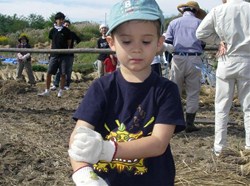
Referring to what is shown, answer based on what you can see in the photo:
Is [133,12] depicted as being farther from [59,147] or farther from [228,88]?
[59,147]

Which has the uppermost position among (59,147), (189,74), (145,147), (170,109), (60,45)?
(170,109)

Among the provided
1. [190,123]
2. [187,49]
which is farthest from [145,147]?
[190,123]

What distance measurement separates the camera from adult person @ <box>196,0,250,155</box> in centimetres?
430

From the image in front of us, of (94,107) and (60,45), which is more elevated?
(94,107)

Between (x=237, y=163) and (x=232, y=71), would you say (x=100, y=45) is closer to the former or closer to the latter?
(x=232, y=71)

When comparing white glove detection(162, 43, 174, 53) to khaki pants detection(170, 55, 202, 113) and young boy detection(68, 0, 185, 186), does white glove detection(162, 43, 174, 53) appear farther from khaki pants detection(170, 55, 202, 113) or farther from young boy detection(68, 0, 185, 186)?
young boy detection(68, 0, 185, 186)

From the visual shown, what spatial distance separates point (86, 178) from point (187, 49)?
4088mm

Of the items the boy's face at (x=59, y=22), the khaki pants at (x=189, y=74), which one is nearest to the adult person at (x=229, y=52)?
the khaki pants at (x=189, y=74)

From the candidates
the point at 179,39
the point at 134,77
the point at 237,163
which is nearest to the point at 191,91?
the point at 179,39

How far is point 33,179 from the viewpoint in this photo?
4.00m

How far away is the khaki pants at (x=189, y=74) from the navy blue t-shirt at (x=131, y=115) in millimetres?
3753

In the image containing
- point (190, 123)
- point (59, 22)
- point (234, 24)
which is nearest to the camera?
point (234, 24)

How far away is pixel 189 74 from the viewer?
218 inches

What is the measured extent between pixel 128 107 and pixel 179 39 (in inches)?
150
